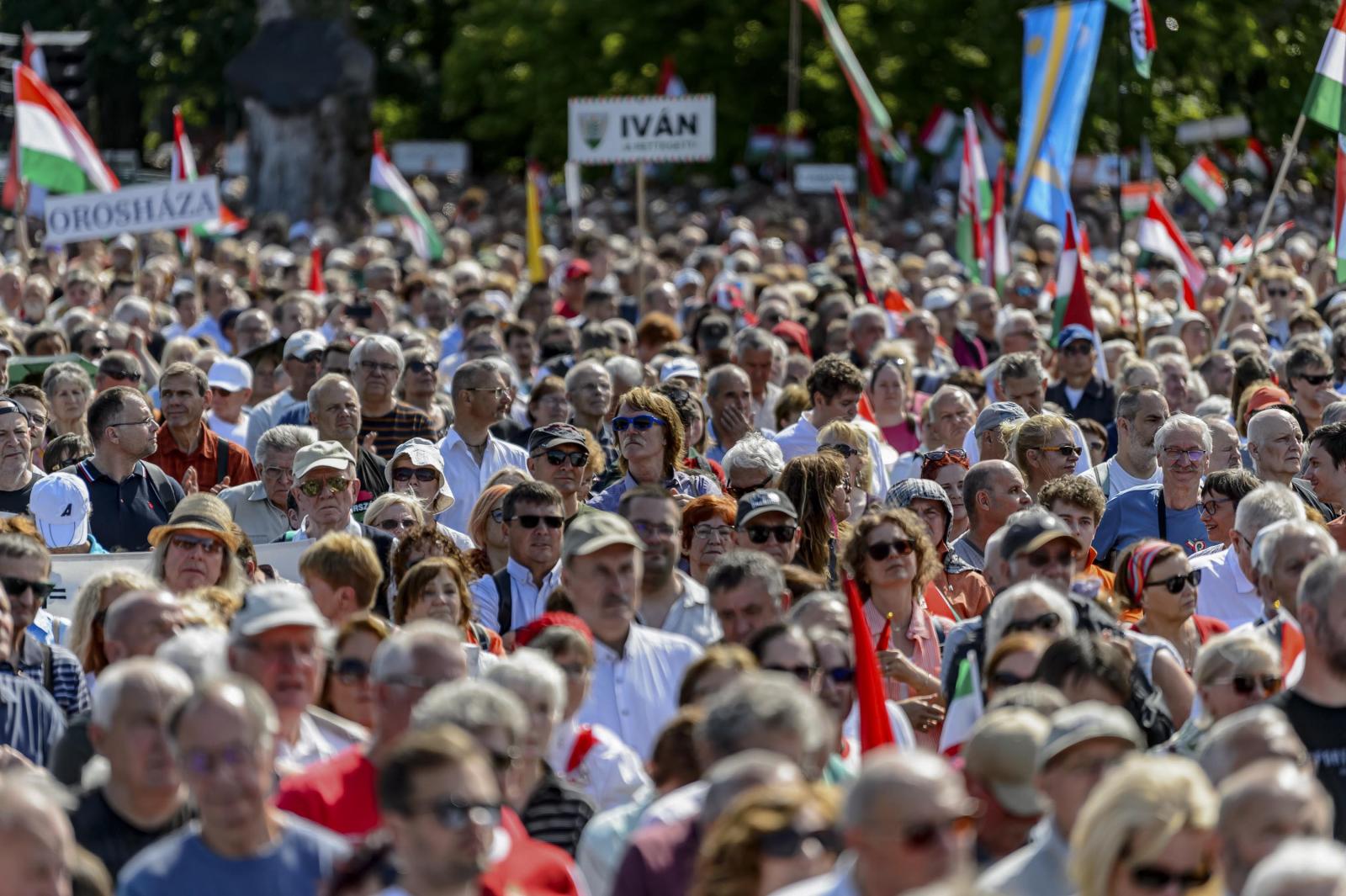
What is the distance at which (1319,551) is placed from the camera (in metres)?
6.93

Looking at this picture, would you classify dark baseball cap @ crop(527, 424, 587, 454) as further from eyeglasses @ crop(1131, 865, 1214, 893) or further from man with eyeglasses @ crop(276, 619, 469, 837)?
eyeglasses @ crop(1131, 865, 1214, 893)

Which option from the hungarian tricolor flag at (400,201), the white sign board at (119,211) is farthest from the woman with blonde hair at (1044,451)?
the hungarian tricolor flag at (400,201)

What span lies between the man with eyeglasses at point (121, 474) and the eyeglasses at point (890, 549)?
3351 millimetres

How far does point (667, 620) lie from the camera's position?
7398 mm

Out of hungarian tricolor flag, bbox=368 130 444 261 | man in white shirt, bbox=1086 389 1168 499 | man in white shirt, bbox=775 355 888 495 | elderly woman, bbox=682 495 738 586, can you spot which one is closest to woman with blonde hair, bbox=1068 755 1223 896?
elderly woman, bbox=682 495 738 586

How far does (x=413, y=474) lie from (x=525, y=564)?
1.46 metres

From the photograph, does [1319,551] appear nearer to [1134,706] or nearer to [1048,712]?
[1134,706]

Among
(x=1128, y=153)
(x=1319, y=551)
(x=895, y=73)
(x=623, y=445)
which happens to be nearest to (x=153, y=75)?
(x=895, y=73)

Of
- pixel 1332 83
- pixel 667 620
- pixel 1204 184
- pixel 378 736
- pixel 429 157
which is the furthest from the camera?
pixel 429 157

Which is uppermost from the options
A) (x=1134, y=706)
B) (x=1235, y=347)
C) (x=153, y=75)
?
(x=1134, y=706)

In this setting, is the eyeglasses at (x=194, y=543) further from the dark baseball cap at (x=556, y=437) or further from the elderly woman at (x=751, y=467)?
the elderly woman at (x=751, y=467)

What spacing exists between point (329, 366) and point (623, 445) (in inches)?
133

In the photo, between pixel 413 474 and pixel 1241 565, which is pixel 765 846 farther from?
pixel 413 474

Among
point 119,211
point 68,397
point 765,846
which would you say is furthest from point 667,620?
point 119,211
